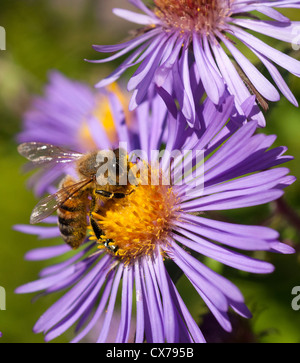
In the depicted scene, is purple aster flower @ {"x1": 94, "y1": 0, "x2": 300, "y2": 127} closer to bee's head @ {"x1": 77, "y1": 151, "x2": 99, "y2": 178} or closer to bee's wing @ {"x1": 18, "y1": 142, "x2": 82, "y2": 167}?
bee's head @ {"x1": 77, "y1": 151, "x2": 99, "y2": 178}

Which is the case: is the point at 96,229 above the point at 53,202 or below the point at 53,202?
below

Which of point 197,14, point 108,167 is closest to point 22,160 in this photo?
point 108,167

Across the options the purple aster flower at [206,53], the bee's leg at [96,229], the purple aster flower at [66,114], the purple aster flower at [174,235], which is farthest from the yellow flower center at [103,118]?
the purple aster flower at [206,53]

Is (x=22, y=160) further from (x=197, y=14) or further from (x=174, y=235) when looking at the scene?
(x=197, y=14)

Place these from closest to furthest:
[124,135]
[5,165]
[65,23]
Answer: [124,135]
[5,165]
[65,23]

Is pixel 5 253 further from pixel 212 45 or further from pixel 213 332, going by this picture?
pixel 212 45
